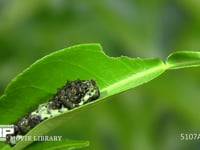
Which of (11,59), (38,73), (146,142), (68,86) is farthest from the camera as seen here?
(11,59)

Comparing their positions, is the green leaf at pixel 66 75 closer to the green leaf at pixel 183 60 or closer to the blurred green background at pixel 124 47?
the green leaf at pixel 183 60

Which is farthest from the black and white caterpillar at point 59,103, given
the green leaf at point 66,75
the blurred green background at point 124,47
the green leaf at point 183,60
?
the blurred green background at point 124,47

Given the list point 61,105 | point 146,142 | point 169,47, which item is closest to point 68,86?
point 61,105

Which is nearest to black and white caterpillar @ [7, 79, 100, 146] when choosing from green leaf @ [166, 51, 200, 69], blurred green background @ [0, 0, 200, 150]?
green leaf @ [166, 51, 200, 69]

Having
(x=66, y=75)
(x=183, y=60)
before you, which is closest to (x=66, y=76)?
(x=66, y=75)

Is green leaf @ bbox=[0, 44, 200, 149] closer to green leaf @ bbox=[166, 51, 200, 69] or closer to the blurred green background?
green leaf @ bbox=[166, 51, 200, 69]

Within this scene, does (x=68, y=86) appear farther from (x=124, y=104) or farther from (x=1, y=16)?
(x=1, y=16)

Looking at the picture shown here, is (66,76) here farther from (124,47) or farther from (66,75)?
(124,47)
